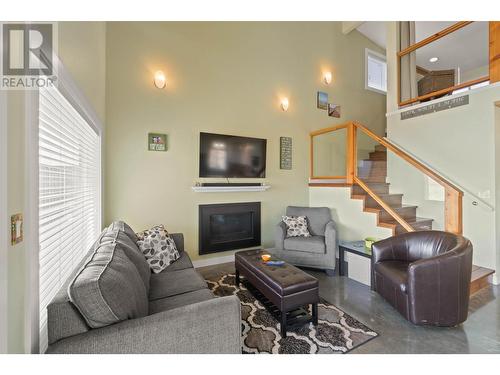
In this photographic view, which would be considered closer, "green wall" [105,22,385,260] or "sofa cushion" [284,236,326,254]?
"green wall" [105,22,385,260]

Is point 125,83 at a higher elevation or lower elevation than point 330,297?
higher

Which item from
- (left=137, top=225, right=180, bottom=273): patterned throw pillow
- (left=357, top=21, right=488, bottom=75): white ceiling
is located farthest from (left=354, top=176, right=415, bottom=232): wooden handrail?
(left=357, top=21, right=488, bottom=75): white ceiling

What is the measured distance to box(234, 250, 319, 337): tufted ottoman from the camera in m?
1.87

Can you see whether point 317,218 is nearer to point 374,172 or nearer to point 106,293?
point 374,172

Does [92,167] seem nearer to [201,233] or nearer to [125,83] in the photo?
[125,83]

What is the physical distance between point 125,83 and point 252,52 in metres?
2.22

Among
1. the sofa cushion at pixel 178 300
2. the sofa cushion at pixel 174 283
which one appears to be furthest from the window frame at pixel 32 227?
the sofa cushion at pixel 174 283

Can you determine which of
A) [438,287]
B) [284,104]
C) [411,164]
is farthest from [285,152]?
[438,287]

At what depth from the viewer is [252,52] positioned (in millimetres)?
4051

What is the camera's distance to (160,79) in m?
3.28

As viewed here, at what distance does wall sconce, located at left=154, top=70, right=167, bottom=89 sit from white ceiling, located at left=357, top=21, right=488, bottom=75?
4.62 meters

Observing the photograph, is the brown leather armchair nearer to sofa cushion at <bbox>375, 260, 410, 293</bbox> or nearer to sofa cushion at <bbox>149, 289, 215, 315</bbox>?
sofa cushion at <bbox>375, 260, 410, 293</bbox>

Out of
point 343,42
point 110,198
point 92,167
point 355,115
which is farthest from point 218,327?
point 343,42

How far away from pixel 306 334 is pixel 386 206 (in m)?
2.17
